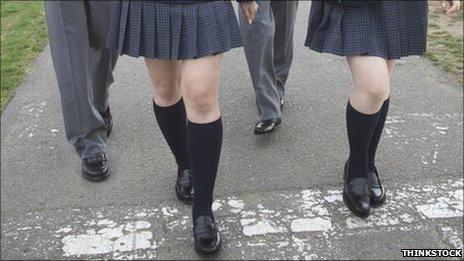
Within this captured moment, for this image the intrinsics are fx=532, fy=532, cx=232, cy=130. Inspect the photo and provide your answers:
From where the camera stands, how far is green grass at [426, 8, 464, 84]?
4.43 meters

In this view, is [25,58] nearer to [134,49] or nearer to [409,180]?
Result: [134,49]

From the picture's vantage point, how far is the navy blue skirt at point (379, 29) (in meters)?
2.35

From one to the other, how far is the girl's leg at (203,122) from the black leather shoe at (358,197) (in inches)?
28.4

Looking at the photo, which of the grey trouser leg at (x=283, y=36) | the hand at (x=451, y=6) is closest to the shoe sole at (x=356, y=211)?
the hand at (x=451, y=6)

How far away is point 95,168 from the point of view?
120 inches

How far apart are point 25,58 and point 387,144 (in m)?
3.57

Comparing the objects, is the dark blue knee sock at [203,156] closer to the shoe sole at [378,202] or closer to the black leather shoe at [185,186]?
the black leather shoe at [185,186]

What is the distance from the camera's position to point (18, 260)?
2443mm

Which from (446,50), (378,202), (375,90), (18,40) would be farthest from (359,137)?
(18,40)

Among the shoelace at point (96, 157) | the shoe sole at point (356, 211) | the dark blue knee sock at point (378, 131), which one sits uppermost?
the dark blue knee sock at point (378, 131)

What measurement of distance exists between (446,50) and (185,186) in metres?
3.18

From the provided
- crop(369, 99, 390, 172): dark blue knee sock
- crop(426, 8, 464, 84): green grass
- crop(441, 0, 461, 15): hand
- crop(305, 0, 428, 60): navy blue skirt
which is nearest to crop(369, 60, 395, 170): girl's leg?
crop(369, 99, 390, 172): dark blue knee sock

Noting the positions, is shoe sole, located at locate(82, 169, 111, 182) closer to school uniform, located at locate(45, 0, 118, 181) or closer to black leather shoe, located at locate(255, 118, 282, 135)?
school uniform, located at locate(45, 0, 118, 181)

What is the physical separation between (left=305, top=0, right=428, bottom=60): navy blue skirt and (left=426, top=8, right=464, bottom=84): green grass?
2005 mm
